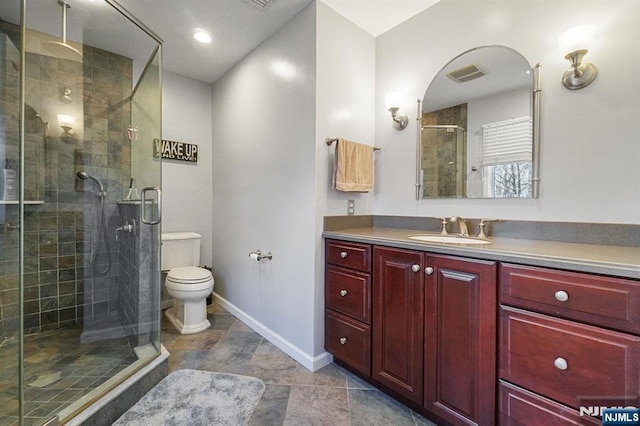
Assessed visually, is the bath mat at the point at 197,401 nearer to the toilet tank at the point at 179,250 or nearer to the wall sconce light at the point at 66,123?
the toilet tank at the point at 179,250

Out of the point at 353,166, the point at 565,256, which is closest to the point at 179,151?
the point at 353,166

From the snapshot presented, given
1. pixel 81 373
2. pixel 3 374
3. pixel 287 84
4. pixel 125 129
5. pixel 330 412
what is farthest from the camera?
pixel 125 129

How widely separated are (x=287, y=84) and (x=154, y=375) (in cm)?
216

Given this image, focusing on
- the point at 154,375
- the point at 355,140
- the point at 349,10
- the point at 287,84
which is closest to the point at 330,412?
the point at 154,375

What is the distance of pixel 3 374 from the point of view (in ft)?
4.23

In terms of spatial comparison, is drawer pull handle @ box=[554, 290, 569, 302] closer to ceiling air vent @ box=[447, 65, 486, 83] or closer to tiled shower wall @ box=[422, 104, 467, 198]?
tiled shower wall @ box=[422, 104, 467, 198]

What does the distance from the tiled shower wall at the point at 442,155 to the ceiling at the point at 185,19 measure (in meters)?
0.82

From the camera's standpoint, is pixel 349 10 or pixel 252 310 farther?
pixel 252 310

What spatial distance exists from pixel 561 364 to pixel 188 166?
328 centimetres

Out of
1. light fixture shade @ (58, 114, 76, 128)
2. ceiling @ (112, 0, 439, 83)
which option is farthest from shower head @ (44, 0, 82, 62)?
ceiling @ (112, 0, 439, 83)

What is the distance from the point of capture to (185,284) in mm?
2271

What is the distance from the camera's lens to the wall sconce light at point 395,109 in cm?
204

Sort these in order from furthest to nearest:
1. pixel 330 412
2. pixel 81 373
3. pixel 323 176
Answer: pixel 323 176 < pixel 81 373 < pixel 330 412

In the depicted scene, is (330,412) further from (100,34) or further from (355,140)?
(100,34)
